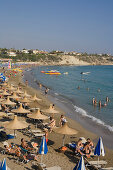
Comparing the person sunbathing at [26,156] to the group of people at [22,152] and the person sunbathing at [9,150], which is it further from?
the person sunbathing at [9,150]

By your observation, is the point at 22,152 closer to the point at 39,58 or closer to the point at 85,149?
the point at 85,149

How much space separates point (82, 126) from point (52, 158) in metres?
7.23

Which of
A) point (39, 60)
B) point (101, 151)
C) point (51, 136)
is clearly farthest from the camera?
point (39, 60)

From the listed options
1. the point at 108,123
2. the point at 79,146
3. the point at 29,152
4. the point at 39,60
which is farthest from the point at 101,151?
the point at 39,60

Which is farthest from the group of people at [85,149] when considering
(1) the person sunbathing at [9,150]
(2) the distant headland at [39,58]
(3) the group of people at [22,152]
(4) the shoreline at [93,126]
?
(2) the distant headland at [39,58]

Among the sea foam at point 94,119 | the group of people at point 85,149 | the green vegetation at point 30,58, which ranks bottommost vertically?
the sea foam at point 94,119

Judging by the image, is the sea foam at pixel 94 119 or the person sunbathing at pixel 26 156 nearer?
the person sunbathing at pixel 26 156

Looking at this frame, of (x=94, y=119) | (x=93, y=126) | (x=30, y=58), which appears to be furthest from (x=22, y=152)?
(x=30, y=58)

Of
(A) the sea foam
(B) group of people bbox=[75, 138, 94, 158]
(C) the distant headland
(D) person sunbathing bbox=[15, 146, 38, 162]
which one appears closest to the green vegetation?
(C) the distant headland

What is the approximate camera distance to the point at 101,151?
960 cm

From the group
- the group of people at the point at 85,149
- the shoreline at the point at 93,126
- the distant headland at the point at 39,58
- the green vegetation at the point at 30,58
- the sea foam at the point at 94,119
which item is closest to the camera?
the group of people at the point at 85,149

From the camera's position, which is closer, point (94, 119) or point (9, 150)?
point (9, 150)

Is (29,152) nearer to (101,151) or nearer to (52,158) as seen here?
(52,158)

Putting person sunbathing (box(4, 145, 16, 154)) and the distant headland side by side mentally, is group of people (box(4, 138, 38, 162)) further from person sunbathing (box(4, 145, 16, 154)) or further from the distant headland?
the distant headland
